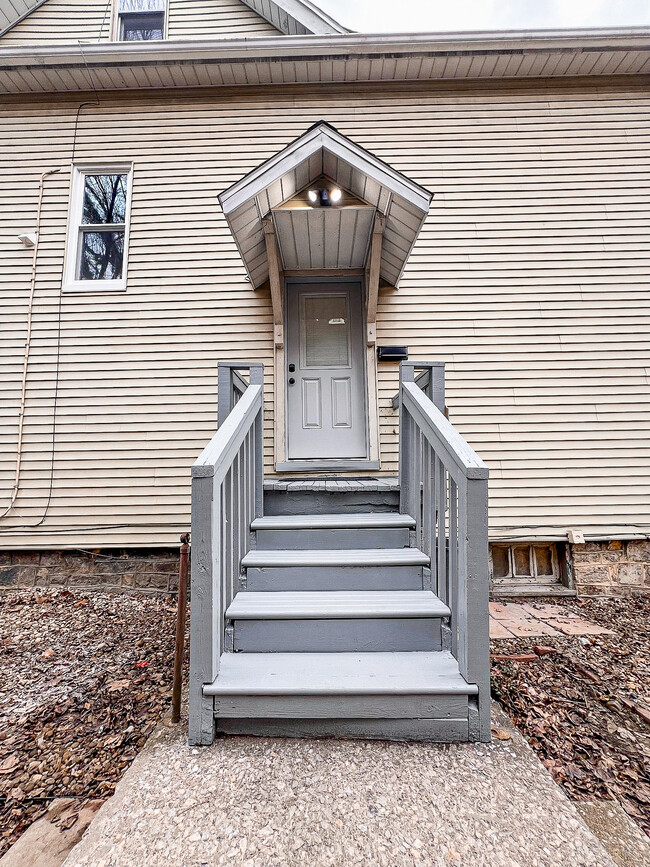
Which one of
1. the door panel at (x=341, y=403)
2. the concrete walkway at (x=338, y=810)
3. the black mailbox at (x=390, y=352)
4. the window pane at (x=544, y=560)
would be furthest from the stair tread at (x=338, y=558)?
the window pane at (x=544, y=560)

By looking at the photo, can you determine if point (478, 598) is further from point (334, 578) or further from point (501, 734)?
point (334, 578)

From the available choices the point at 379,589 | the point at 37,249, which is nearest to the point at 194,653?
the point at 379,589

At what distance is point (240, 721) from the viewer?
1655mm

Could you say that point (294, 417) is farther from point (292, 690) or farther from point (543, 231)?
point (543, 231)

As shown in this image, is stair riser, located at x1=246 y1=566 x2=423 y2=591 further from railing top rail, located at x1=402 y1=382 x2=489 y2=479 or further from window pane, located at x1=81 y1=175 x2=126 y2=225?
window pane, located at x1=81 y1=175 x2=126 y2=225

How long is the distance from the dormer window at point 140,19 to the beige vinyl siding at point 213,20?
0.19m

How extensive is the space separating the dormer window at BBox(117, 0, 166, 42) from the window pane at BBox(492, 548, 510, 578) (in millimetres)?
7048

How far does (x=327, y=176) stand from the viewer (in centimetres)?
315

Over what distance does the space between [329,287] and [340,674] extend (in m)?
3.50

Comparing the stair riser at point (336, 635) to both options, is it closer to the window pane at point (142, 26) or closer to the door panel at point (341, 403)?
the door panel at point (341, 403)

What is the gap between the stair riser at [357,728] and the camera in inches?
63.9

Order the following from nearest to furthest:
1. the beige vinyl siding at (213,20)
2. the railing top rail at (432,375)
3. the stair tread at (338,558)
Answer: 1. the stair tread at (338,558)
2. the railing top rail at (432,375)
3. the beige vinyl siding at (213,20)

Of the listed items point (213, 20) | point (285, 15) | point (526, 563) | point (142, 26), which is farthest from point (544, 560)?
point (142, 26)

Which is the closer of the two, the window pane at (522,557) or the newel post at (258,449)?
the newel post at (258,449)
